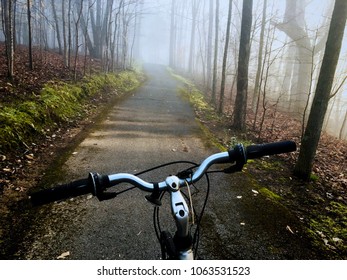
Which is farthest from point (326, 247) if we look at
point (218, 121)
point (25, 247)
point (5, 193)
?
point (218, 121)

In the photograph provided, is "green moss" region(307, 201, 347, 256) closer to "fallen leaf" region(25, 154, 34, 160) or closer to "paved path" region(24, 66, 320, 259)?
"paved path" region(24, 66, 320, 259)

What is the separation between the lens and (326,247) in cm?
395

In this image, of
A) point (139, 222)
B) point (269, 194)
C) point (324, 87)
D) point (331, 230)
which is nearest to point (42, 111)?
point (139, 222)

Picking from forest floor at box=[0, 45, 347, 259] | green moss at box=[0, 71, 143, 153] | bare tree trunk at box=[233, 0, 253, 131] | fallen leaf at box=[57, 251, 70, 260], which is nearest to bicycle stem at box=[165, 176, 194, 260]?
fallen leaf at box=[57, 251, 70, 260]

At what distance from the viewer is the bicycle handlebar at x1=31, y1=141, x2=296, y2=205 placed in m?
1.54

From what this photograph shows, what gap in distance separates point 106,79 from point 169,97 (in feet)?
13.7

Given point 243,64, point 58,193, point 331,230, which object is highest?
point 243,64

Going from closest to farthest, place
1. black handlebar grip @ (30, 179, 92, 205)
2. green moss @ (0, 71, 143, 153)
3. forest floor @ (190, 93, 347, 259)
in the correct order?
black handlebar grip @ (30, 179, 92, 205) < forest floor @ (190, 93, 347, 259) < green moss @ (0, 71, 143, 153)

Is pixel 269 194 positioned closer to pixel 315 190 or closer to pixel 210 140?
pixel 315 190

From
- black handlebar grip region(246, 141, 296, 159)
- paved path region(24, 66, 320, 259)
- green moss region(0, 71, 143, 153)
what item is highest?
black handlebar grip region(246, 141, 296, 159)

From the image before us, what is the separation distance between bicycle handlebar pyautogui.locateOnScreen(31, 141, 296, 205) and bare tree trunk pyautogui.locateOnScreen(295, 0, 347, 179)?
4.66 m

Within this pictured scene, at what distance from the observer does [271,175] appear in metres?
6.52

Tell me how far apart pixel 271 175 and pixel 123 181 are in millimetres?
5584
